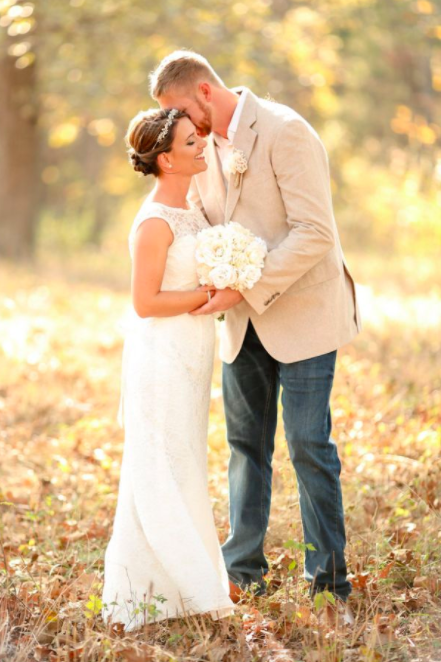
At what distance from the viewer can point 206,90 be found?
12.1 ft

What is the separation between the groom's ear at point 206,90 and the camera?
369cm

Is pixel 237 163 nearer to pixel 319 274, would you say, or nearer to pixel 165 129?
pixel 165 129

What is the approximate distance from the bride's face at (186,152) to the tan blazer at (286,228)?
17 cm

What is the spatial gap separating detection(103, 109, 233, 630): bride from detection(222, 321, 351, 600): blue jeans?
1.14 ft

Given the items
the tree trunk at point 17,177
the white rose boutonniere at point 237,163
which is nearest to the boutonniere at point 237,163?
the white rose boutonniere at point 237,163

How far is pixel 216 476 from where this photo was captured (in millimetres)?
5328

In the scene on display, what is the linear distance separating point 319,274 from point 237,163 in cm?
57

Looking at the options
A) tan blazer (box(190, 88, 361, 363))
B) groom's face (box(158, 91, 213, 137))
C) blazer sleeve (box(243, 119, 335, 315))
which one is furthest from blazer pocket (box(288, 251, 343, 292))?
groom's face (box(158, 91, 213, 137))

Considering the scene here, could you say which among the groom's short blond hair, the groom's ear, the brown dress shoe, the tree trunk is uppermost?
the tree trunk

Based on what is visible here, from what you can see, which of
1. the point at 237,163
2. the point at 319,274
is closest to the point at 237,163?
the point at 237,163

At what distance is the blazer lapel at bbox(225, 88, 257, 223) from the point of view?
364 centimetres

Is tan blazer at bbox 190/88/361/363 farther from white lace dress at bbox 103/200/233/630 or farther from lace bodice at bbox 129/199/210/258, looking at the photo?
white lace dress at bbox 103/200/233/630

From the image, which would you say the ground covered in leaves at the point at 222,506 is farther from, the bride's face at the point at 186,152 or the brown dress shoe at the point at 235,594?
the bride's face at the point at 186,152

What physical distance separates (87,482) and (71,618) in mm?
1977
